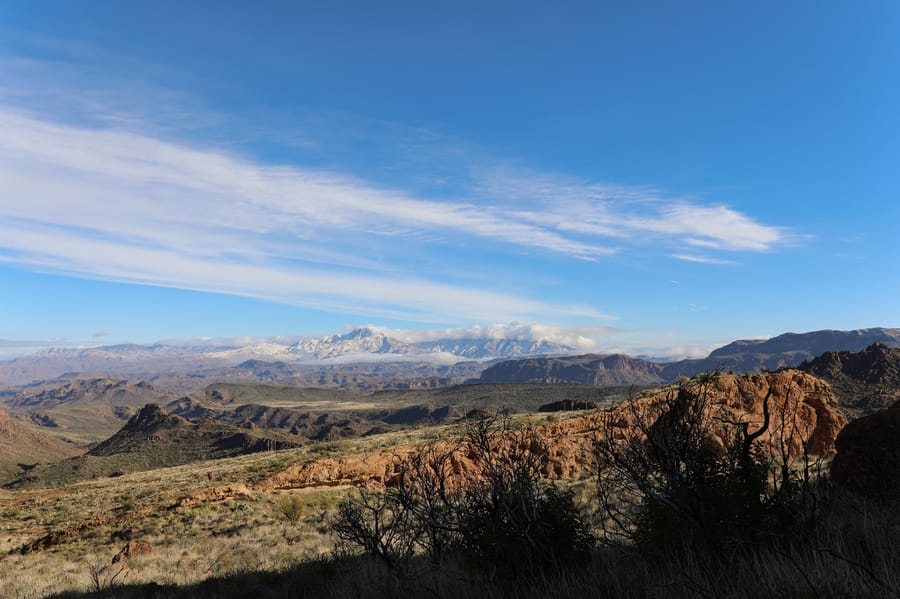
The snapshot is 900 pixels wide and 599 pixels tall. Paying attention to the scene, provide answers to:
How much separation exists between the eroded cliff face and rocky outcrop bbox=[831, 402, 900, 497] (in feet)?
27.2

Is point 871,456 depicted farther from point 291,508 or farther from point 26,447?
point 26,447

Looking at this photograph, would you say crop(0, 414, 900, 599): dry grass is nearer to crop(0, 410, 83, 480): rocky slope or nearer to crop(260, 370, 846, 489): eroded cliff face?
crop(260, 370, 846, 489): eroded cliff face

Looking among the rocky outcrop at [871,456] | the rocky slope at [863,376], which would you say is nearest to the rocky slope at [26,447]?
the rocky outcrop at [871,456]

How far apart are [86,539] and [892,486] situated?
25.3m

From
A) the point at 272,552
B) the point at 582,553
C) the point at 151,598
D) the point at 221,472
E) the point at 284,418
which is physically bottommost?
the point at 284,418

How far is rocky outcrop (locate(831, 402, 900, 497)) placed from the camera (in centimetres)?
891

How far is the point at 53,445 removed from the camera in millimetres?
132375

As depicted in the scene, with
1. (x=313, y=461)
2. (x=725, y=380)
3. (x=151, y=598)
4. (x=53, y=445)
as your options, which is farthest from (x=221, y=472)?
(x=53, y=445)

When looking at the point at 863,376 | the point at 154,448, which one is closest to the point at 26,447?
the point at 154,448

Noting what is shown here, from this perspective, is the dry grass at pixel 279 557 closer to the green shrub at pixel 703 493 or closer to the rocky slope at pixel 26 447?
the green shrub at pixel 703 493

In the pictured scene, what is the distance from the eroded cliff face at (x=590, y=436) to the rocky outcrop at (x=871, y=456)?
830 cm

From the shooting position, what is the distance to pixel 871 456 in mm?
9531

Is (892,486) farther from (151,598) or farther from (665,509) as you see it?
(151,598)

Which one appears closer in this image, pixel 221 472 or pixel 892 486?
pixel 892 486
